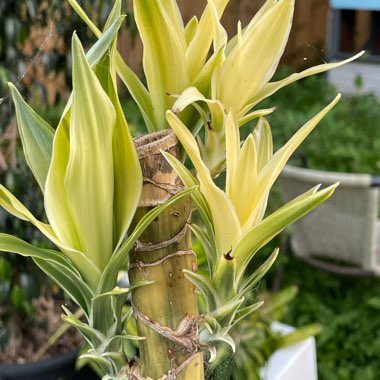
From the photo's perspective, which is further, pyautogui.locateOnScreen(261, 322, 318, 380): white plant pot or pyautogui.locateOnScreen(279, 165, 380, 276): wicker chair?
pyautogui.locateOnScreen(279, 165, 380, 276): wicker chair

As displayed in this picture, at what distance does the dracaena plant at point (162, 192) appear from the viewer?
40cm

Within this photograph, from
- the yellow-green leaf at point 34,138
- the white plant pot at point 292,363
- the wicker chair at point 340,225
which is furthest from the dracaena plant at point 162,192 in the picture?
the wicker chair at point 340,225

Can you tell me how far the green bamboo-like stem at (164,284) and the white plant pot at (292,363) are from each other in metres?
0.87

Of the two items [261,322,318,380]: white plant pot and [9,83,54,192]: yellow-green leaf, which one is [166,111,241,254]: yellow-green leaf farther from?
[261,322,318,380]: white plant pot

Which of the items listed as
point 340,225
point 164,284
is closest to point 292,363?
point 340,225

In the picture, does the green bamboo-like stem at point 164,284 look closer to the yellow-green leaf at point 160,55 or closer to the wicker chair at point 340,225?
the yellow-green leaf at point 160,55

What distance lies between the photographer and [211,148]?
1.50 feet

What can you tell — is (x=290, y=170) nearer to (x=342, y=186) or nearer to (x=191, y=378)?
(x=342, y=186)

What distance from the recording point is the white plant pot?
1298 mm

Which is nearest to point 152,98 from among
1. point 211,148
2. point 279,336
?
point 211,148

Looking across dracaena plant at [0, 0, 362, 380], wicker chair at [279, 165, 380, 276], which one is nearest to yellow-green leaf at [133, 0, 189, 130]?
dracaena plant at [0, 0, 362, 380]

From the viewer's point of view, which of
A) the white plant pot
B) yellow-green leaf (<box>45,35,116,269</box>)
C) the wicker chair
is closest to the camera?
yellow-green leaf (<box>45,35,116,269</box>)

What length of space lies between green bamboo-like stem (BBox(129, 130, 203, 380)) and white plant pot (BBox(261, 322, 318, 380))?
872 millimetres

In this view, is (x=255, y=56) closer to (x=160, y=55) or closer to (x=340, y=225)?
(x=160, y=55)
